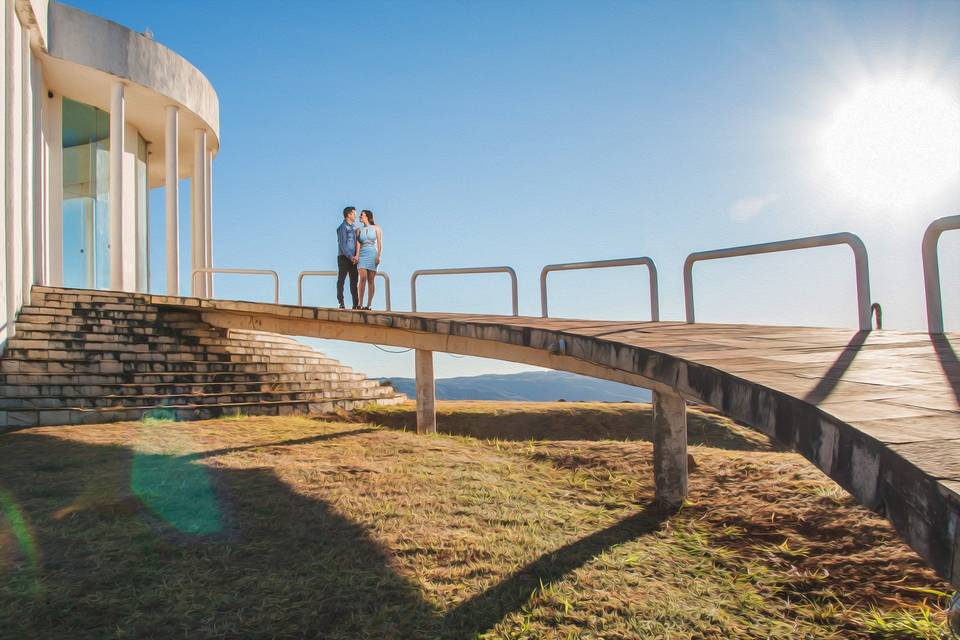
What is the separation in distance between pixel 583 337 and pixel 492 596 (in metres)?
2.32

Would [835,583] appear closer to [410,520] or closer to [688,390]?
[688,390]

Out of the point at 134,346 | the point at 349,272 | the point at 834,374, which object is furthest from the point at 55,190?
the point at 834,374

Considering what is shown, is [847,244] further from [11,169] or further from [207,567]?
[11,169]

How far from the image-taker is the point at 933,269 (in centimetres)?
501

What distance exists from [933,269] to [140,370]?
40.5 ft

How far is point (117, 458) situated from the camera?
802 centimetres

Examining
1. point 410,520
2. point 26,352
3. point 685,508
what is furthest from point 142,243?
point 685,508

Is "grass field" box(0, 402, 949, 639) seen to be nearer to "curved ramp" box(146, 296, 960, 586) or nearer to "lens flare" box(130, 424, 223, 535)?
"lens flare" box(130, 424, 223, 535)

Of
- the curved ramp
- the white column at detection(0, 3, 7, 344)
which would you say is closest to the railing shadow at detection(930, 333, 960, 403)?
the curved ramp

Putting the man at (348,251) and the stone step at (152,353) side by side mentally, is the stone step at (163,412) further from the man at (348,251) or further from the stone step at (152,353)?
the man at (348,251)

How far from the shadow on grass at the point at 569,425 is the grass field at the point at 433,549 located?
4307 millimetres

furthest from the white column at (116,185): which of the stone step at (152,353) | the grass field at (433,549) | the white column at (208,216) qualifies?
the grass field at (433,549)

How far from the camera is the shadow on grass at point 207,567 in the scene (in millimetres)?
4191

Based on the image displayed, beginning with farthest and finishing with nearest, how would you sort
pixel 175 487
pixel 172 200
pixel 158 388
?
pixel 172 200 < pixel 158 388 < pixel 175 487
